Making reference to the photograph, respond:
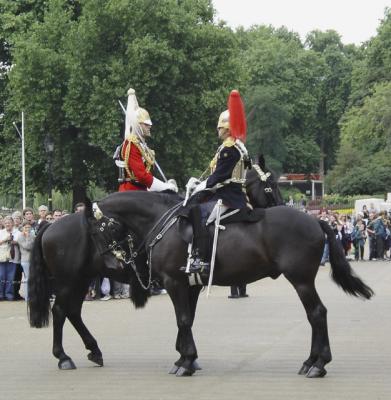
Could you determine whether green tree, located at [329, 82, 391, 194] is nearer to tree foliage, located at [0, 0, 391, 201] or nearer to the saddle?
tree foliage, located at [0, 0, 391, 201]

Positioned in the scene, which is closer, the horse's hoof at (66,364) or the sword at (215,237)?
the sword at (215,237)

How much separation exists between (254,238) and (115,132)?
32.4 m

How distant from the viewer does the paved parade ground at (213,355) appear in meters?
9.62

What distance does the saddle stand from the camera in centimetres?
1077

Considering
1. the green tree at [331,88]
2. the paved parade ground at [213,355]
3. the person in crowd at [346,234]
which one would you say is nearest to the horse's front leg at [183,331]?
the paved parade ground at [213,355]

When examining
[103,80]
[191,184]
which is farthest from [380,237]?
[191,184]

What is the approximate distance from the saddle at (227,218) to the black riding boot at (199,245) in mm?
63

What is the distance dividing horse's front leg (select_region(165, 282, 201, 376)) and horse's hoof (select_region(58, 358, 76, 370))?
3.86 ft

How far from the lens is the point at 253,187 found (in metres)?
13.3

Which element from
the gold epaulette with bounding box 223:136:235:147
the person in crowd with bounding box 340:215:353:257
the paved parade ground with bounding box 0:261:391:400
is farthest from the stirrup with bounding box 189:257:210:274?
the person in crowd with bounding box 340:215:353:257

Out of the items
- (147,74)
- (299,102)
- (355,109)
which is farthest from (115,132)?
(299,102)

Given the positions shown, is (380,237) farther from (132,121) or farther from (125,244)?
(125,244)

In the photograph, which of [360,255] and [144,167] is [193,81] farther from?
[144,167]

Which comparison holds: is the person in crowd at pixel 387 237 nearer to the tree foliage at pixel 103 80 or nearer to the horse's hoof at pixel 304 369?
the tree foliage at pixel 103 80
